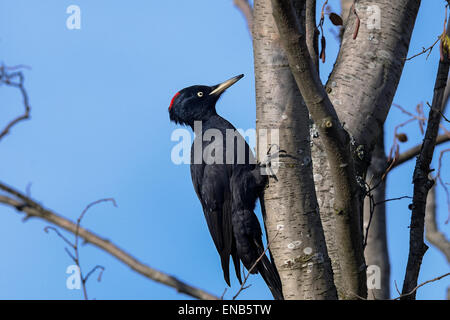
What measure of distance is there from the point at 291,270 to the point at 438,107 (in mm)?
1213

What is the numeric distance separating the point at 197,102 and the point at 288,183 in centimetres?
234

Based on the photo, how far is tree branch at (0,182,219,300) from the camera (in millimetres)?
1619

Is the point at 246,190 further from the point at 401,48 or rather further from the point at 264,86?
the point at 401,48

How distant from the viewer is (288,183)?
3404 mm

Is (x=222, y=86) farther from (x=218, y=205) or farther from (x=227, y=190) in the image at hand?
(x=218, y=205)

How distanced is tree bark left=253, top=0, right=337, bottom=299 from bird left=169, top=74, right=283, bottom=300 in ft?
2.00

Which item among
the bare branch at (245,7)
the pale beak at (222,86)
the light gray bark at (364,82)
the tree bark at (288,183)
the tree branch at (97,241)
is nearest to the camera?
the tree branch at (97,241)

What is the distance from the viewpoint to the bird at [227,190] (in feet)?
14.8

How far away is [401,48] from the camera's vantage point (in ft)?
13.1

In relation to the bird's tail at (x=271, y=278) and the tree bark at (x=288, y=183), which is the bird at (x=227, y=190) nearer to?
the bird's tail at (x=271, y=278)

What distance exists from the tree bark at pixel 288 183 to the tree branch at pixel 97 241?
1.38 m

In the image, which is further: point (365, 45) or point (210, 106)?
point (210, 106)

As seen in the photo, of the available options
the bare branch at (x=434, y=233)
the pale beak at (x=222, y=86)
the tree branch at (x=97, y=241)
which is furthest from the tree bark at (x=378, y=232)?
A: the tree branch at (x=97, y=241)

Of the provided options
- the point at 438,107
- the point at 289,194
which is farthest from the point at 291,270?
the point at 438,107
